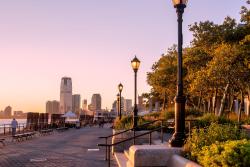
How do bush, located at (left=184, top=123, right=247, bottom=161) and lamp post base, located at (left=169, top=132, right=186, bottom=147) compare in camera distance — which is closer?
bush, located at (left=184, top=123, right=247, bottom=161)

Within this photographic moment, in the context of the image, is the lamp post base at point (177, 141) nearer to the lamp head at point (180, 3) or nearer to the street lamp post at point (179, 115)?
the street lamp post at point (179, 115)

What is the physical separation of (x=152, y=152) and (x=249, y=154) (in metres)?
4.14

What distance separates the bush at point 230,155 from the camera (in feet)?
26.1

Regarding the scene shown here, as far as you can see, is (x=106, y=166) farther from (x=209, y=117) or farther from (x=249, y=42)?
(x=249, y=42)

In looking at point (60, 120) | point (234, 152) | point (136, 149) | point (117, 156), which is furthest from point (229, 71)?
point (60, 120)

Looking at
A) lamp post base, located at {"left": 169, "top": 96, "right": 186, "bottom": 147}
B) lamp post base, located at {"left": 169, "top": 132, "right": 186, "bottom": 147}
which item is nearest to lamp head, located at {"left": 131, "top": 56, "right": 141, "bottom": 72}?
lamp post base, located at {"left": 169, "top": 96, "right": 186, "bottom": 147}

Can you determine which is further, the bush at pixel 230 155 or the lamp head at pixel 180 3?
the lamp head at pixel 180 3

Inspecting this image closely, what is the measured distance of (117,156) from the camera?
19688 mm

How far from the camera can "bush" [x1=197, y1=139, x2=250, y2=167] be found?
7.96 metres

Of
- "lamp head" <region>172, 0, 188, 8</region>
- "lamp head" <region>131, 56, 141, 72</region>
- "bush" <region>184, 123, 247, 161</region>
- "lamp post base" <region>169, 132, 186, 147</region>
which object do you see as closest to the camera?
"bush" <region>184, 123, 247, 161</region>

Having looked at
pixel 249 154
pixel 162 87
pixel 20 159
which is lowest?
pixel 20 159

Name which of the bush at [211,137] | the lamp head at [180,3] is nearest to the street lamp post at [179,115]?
the lamp head at [180,3]

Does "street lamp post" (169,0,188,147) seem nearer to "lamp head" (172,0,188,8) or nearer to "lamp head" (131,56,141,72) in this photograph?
"lamp head" (172,0,188,8)

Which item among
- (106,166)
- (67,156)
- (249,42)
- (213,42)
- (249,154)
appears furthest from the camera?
(213,42)
